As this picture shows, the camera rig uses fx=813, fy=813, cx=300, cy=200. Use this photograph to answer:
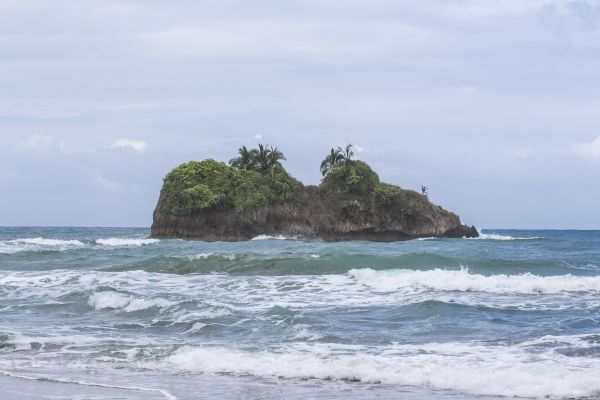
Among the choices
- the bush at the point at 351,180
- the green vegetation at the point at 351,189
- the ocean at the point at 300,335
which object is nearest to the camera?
the ocean at the point at 300,335

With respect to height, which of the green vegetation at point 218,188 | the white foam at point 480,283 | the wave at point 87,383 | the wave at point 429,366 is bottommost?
the wave at point 87,383

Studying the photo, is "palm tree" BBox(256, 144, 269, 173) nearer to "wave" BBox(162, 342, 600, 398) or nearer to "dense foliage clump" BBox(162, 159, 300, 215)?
"dense foliage clump" BBox(162, 159, 300, 215)

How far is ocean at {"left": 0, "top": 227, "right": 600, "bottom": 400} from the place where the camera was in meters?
10.7

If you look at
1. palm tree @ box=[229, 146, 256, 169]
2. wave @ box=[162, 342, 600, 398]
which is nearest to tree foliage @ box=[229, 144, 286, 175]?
palm tree @ box=[229, 146, 256, 169]

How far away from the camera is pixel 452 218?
63.3 metres

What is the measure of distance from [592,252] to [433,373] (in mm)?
29408

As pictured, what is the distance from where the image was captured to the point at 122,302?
19.3 m

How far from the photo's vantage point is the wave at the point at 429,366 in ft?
34.3

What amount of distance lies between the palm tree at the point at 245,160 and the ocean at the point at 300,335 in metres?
34.2

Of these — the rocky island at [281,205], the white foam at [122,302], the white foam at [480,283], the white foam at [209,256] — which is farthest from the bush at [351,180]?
the white foam at [122,302]

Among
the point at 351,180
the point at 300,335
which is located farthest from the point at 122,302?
the point at 351,180

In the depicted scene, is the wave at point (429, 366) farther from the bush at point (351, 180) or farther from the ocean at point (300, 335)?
the bush at point (351, 180)

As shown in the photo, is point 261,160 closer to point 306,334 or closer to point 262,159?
point 262,159

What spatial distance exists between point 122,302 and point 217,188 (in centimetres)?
3811
